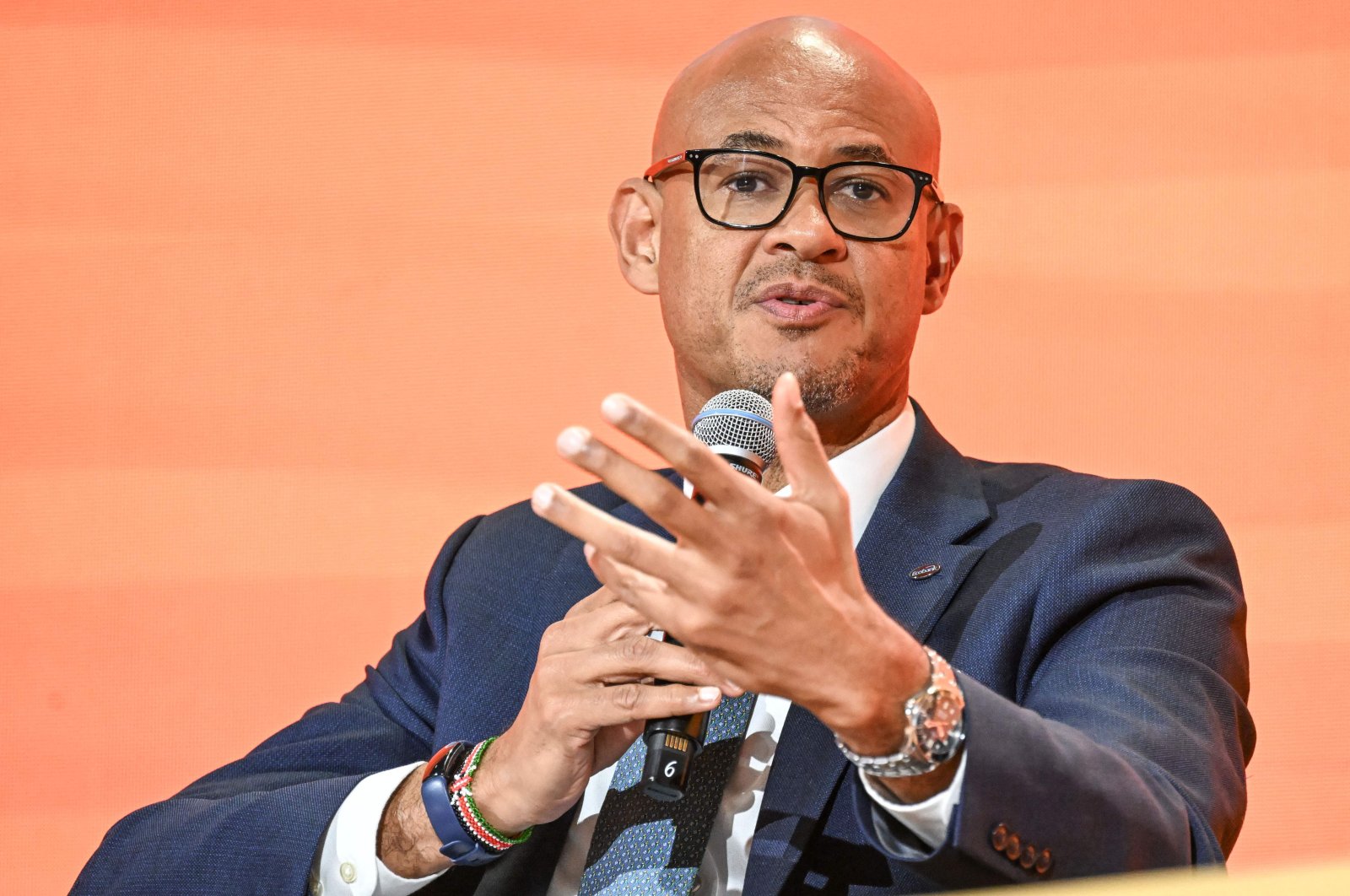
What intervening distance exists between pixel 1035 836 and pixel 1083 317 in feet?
4.86

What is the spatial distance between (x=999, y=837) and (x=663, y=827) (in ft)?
1.73

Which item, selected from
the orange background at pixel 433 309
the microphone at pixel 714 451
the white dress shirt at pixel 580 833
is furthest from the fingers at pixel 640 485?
the orange background at pixel 433 309

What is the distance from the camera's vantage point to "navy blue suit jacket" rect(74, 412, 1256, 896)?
128cm

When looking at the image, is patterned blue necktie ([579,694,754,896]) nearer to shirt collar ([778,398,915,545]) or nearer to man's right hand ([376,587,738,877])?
man's right hand ([376,587,738,877])

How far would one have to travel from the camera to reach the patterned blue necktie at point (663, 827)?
1.65 m

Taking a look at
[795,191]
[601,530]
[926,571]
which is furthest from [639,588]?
[795,191]

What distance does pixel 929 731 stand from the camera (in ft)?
4.01

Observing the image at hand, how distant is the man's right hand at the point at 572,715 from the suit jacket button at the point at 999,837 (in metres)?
0.26

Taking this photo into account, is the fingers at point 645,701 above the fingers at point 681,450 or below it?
below

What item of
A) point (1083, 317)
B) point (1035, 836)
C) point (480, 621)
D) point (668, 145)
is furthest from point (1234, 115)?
point (1035, 836)

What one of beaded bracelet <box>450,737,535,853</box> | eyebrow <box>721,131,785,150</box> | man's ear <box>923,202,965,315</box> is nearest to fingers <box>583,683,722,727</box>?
beaded bracelet <box>450,737,535,853</box>

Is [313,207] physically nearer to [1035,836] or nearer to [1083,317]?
[1083,317]

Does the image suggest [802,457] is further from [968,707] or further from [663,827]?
[663,827]

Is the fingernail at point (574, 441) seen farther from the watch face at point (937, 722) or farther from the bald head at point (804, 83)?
the bald head at point (804, 83)
